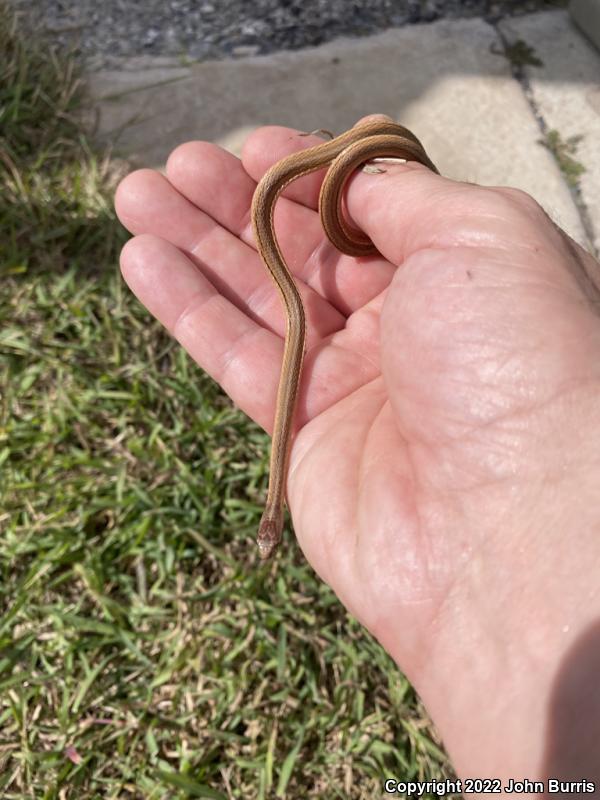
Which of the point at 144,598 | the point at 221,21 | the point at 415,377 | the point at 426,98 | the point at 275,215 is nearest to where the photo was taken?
the point at 415,377

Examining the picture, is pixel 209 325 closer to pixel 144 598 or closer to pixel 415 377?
pixel 415 377

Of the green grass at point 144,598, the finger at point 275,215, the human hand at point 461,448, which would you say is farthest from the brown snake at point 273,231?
the green grass at point 144,598

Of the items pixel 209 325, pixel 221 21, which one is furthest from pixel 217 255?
pixel 221 21

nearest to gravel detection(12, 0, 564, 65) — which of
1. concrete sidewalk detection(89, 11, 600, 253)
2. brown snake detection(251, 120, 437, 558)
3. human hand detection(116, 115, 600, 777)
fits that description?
concrete sidewalk detection(89, 11, 600, 253)

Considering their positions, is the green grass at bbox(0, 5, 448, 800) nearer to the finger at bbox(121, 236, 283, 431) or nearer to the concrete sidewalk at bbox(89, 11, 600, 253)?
the finger at bbox(121, 236, 283, 431)

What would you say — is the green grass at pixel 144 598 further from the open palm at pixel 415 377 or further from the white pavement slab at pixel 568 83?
the white pavement slab at pixel 568 83

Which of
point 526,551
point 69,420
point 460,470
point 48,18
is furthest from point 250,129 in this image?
point 526,551
